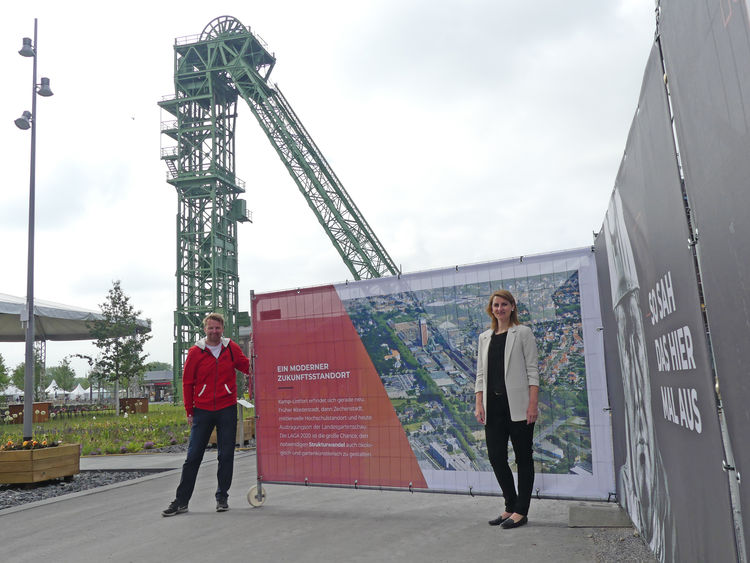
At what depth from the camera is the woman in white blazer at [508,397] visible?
4199 mm

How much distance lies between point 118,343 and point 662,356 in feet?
96.3

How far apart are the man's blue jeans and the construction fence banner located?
311 millimetres

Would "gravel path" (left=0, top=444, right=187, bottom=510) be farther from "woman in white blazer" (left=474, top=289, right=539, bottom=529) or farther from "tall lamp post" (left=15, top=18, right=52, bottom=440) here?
"woman in white blazer" (left=474, top=289, right=539, bottom=529)

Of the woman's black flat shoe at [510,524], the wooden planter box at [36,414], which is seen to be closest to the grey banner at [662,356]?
the woman's black flat shoe at [510,524]

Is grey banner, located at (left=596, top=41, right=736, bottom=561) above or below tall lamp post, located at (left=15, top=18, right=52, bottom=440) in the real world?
below

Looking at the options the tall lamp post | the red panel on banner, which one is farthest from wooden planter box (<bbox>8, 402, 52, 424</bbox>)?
the red panel on banner

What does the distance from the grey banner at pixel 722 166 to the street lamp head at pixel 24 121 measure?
1173cm

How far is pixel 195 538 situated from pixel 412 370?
205 centimetres

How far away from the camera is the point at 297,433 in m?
5.45

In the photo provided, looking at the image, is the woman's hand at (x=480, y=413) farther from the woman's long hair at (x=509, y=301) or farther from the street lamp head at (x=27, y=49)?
the street lamp head at (x=27, y=49)

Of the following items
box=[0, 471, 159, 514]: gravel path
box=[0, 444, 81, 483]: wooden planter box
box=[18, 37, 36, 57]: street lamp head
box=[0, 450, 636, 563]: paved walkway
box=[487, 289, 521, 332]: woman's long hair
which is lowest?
box=[0, 471, 159, 514]: gravel path

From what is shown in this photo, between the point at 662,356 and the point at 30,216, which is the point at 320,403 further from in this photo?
the point at 30,216

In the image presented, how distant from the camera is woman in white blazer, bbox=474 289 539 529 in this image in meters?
4.20

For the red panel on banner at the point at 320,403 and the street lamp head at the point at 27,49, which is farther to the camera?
the street lamp head at the point at 27,49
